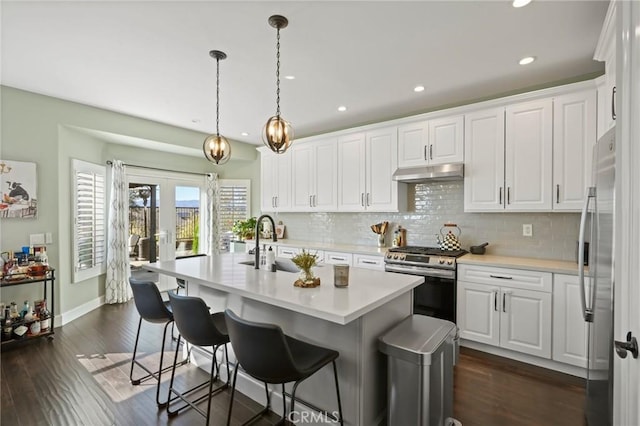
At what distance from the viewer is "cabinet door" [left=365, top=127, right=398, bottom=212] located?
411 centimetres

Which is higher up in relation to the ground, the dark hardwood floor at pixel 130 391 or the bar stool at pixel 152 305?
the bar stool at pixel 152 305

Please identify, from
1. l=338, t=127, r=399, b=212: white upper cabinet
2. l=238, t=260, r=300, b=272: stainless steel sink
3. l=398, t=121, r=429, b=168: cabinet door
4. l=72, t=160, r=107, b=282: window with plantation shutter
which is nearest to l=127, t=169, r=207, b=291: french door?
l=72, t=160, r=107, b=282: window with plantation shutter

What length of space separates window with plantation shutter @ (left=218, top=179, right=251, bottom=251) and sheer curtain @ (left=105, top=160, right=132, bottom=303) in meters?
1.78

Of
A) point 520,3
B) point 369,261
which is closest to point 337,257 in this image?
point 369,261

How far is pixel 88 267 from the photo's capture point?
14.3 ft

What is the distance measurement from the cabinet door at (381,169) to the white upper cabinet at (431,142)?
0.38 ft

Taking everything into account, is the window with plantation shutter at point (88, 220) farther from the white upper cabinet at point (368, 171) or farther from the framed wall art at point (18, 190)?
the white upper cabinet at point (368, 171)

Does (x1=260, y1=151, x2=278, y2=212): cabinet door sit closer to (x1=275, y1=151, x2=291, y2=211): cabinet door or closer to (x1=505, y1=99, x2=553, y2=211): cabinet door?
(x1=275, y1=151, x2=291, y2=211): cabinet door

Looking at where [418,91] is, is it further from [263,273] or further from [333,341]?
[333,341]

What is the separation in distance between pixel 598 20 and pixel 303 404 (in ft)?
11.2

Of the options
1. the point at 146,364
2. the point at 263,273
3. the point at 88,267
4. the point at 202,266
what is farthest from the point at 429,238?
the point at 88,267

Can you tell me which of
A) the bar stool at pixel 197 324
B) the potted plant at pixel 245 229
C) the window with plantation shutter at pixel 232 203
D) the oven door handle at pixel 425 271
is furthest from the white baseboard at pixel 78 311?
the oven door handle at pixel 425 271

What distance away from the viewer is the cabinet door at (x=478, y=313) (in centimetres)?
305

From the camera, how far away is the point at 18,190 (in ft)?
11.2
